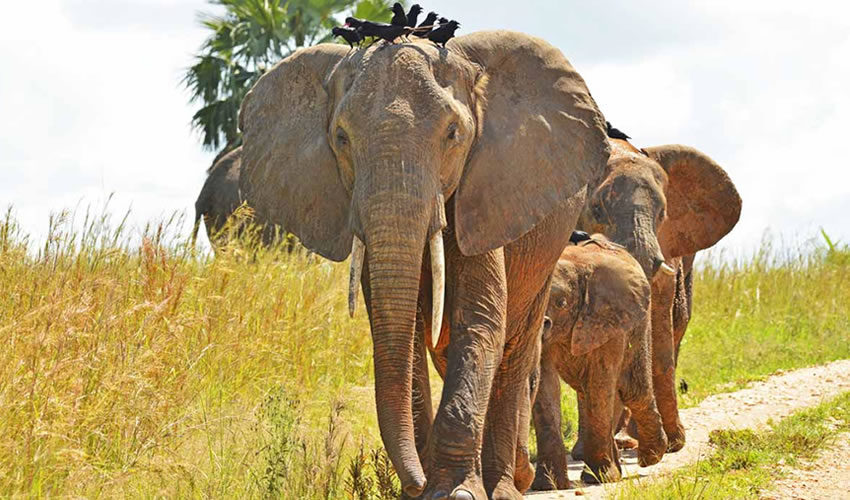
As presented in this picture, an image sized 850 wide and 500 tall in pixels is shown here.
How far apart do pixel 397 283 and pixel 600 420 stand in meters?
3.65

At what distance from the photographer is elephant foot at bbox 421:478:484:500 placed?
6012 millimetres

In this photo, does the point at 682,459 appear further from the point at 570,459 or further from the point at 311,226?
the point at 311,226

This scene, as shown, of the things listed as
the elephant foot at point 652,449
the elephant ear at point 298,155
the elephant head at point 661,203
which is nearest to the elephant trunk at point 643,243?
the elephant head at point 661,203

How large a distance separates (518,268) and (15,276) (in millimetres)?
3230

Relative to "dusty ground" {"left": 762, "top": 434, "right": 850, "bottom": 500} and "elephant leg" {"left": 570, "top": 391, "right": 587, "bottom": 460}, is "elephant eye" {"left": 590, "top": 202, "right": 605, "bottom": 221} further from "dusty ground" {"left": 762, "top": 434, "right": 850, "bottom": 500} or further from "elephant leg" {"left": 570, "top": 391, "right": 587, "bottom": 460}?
"dusty ground" {"left": 762, "top": 434, "right": 850, "bottom": 500}

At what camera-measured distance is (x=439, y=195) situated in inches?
239

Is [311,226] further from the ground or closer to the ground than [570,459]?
further from the ground

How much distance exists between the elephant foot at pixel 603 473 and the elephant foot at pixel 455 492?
9.74 feet

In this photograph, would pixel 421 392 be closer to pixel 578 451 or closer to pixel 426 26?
pixel 426 26

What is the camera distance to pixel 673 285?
36.8 ft

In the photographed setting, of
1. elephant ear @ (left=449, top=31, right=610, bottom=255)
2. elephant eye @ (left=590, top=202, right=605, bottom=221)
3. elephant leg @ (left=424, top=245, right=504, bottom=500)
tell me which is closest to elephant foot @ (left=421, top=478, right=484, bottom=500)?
elephant leg @ (left=424, top=245, right=504, bottom=500)

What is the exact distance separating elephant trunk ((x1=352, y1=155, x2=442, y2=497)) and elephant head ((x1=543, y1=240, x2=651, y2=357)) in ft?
10.8

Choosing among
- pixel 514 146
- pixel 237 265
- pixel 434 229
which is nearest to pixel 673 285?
pixel 237 265

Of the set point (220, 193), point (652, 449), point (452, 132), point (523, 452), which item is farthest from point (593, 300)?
point (220, 193)
